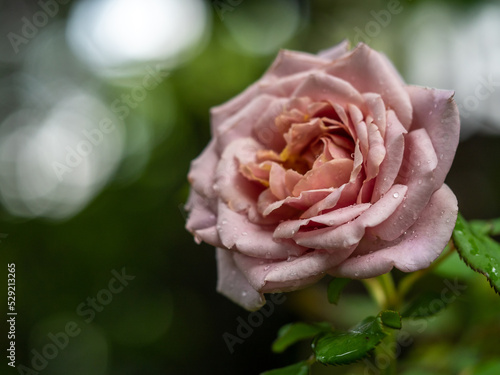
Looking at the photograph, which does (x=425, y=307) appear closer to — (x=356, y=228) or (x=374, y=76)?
(x=356, y=228)

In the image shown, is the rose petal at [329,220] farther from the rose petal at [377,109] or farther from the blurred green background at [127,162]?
the blurred green background at [127,162]

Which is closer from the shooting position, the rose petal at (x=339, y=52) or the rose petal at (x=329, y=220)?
the rose petal at (x=329, y=220)

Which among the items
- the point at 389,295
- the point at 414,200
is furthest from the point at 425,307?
the point at 414,200

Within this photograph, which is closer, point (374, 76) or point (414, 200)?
point (414, 200)

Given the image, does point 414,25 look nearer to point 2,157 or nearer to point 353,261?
point 353,261

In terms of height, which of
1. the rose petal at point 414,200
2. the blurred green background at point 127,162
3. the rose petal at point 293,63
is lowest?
the blurred green background at point 127,162

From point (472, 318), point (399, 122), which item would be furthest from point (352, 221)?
point (472, 318)

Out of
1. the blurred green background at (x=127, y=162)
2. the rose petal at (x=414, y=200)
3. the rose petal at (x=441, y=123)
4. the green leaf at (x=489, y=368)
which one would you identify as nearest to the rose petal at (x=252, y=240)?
the rose petal at (x=414, y=200)
